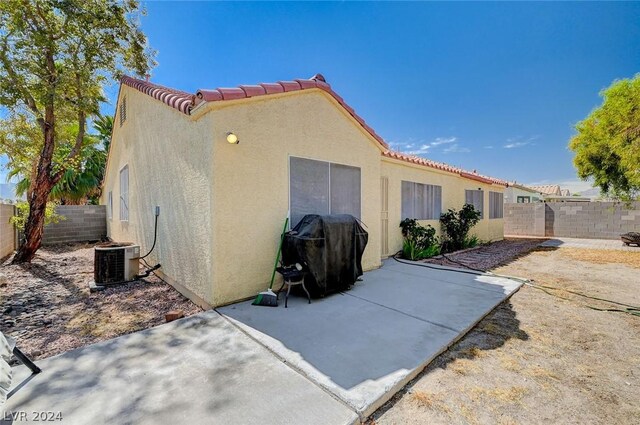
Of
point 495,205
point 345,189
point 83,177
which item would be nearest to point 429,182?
point 345,189

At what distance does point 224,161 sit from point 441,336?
14.0ft

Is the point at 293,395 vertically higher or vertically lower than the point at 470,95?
lower

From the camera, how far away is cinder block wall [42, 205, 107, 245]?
42.8ft

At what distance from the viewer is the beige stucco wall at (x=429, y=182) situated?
9.03 m

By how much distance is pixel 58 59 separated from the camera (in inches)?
314

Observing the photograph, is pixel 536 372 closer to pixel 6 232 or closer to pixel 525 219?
pixel 6 232

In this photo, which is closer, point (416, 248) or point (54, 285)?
point (54, 285)

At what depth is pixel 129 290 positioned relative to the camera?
582 centimetres

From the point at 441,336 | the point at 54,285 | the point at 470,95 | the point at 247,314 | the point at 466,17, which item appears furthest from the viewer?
the point at 470,95

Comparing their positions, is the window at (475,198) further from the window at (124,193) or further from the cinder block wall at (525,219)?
the window at (124,193)

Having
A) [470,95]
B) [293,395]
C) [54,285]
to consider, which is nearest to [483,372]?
[293,395]

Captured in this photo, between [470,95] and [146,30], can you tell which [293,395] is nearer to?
[146,30]

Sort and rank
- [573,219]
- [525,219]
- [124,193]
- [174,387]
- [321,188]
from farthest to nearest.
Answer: [525,219]
[573,219]
[124,193]
[321,188]
[174,387]

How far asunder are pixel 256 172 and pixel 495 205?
15204 mm
